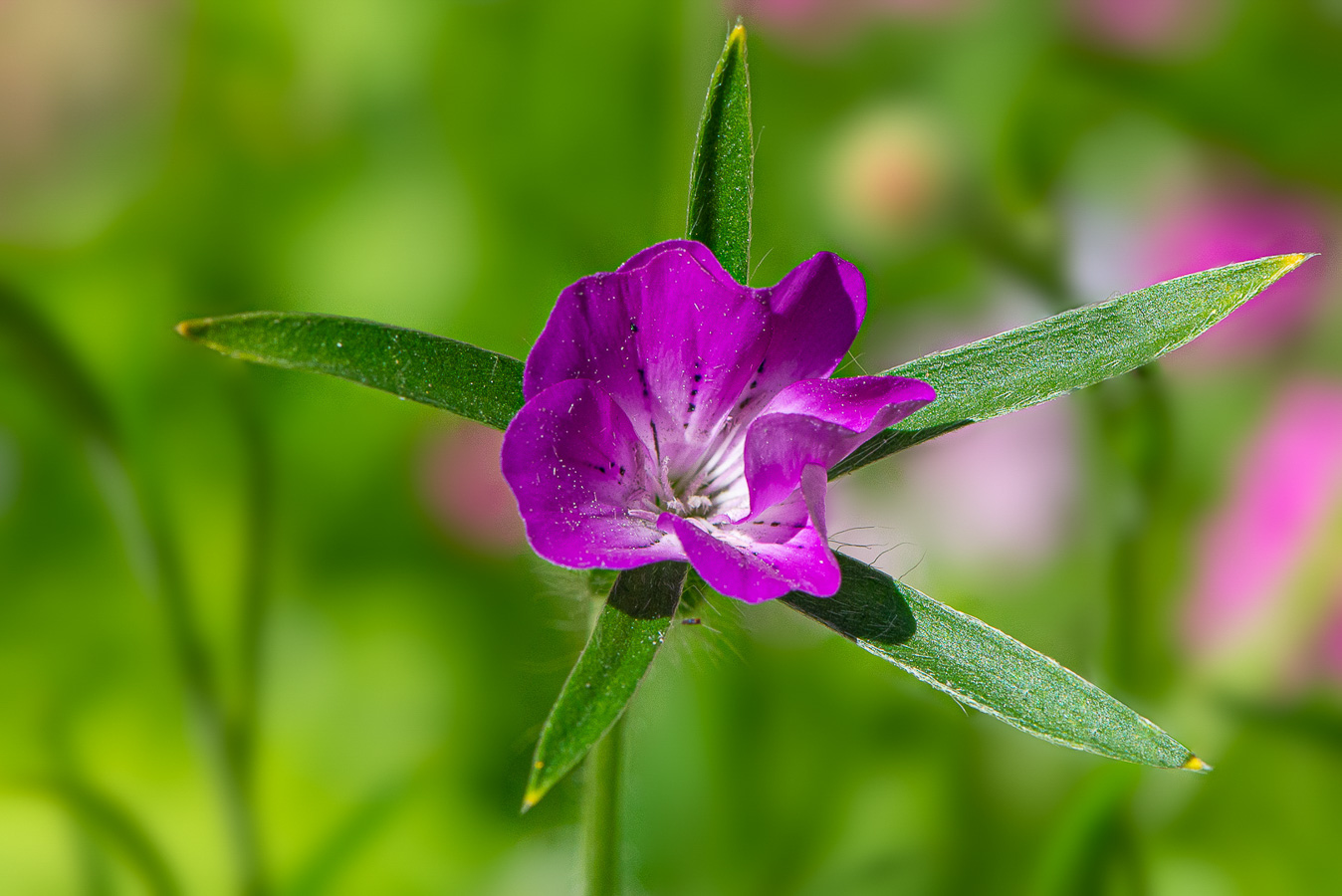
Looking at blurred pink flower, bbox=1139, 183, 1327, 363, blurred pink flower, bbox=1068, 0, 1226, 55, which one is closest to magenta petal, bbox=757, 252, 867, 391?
blurred pink flower, bbox=1139, 183, 1327, 363

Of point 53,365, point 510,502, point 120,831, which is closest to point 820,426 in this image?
point 53,365

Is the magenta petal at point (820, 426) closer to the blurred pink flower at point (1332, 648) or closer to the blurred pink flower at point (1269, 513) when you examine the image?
the blurred pink flower at point (1269, 513)

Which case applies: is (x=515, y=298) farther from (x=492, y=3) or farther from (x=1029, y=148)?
(x=1029, y=148)

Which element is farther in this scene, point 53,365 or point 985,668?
point 53,365

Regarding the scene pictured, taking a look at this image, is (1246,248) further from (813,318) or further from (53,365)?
(53,365)

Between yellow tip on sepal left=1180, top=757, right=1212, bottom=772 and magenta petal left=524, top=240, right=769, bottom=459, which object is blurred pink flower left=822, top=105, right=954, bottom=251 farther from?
yellow tip on sepal left=1180, top=757, right=1212, bottom=772

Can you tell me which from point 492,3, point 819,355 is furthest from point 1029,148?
point 819,355
